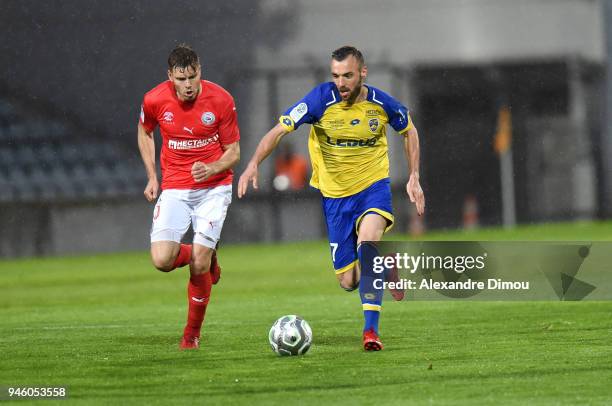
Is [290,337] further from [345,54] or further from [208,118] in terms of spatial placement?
[345,54]

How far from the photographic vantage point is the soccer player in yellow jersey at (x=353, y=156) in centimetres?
769

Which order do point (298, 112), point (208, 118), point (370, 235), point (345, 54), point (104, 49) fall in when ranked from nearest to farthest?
point (345, 54) → point (298, 112) → point (370, 235) → point (208, 118) → point (104, 49)

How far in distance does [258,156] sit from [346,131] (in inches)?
30.9

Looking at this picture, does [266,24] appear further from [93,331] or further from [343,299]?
[93,331]

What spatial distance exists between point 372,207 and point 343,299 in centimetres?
413

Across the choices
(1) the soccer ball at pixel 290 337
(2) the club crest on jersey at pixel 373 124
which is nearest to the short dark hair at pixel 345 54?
(2) the club crest on jersey at pixel 373 124

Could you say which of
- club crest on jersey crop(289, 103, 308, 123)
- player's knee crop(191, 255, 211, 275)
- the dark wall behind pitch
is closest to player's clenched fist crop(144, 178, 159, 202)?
player's knee crop(191, 255, 211, 275)

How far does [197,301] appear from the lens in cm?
805

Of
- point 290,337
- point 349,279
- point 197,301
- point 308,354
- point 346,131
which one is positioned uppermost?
point 346,131

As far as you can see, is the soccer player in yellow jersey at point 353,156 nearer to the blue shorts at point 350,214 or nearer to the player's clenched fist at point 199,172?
the blue shorts at point 350,214

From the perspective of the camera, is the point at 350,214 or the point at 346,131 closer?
the point at 346,131

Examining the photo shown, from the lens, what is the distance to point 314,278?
49.8ft

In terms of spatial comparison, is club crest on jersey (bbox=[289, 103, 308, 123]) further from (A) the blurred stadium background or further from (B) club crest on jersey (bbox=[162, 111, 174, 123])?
(A) the blurred stadium background

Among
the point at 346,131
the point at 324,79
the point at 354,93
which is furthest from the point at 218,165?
the point at 324,79
